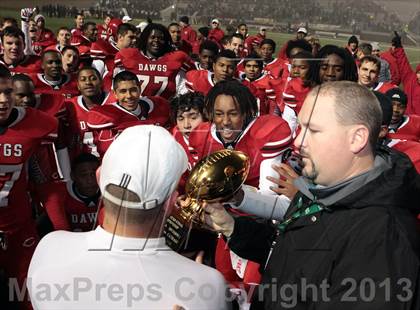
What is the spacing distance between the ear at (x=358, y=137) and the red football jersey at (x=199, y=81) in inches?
166

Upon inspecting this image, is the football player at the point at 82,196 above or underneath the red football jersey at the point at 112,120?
underneath

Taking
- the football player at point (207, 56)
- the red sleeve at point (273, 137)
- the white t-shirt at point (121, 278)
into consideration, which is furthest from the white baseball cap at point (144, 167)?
the football player at point (207, 56)

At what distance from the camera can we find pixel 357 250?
1387mm

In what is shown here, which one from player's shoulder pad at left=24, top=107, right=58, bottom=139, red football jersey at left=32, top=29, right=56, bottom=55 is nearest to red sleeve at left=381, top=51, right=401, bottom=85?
red football jersey at left=32, top=29, right=56, bottom=55

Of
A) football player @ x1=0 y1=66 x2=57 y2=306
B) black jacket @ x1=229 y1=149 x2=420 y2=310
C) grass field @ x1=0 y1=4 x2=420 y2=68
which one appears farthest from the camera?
grass field @ x1=0 y1=4 x2=420 y2=68

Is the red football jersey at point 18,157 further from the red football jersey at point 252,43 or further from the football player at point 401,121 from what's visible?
the red football jersey at point 252,43

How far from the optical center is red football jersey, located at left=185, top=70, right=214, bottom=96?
5645 mm

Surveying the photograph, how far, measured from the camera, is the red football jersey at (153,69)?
5754mm

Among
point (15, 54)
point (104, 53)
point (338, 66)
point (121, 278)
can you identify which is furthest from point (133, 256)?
point (104, 53)

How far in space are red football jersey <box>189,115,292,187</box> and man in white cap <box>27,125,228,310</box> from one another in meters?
1.31

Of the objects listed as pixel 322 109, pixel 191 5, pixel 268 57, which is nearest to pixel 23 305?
pixel 322 109

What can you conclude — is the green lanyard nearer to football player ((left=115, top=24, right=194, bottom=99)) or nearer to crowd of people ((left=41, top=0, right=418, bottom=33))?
football player ((left=115, top=24, right=194, bottom=99))

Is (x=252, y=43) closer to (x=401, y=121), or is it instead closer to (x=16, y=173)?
(x=401, y=121)

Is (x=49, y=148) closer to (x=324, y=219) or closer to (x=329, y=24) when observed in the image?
(x=324, y=219)
